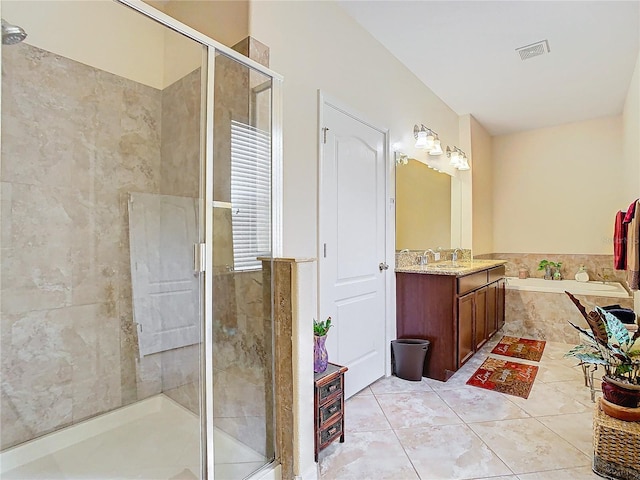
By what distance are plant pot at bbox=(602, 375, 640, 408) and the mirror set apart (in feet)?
5.59

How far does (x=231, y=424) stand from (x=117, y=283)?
115 centimetres

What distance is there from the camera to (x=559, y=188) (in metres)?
4.87

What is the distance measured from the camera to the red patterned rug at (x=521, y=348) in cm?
353

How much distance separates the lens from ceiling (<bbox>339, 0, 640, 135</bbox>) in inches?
95.7

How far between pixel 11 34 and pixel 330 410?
230cm

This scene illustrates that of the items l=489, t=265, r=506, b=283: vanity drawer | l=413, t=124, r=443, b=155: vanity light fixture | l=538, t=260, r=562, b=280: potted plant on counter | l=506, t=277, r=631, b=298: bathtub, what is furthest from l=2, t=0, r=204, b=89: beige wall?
l=538, t=260, r=562, b=280: potted plant on counter

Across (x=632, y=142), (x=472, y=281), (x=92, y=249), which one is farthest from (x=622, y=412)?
(x=632, y=142)

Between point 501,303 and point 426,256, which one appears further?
point 501,303

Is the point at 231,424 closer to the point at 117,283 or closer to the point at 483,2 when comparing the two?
the point at 117,283

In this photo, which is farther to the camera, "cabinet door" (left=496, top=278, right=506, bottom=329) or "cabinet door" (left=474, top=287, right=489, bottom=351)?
"cabinet door" (left=496, top=278, right=506, bottom=329)

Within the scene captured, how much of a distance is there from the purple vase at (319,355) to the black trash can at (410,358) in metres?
1.16

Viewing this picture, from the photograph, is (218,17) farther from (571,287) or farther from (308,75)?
(571,287)

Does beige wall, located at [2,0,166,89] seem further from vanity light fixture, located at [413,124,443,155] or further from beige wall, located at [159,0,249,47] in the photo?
vanity light fixture, located at [413,124,443,155]

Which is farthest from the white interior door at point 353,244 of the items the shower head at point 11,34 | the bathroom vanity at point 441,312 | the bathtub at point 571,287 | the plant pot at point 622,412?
the bathtub at point 571,287
